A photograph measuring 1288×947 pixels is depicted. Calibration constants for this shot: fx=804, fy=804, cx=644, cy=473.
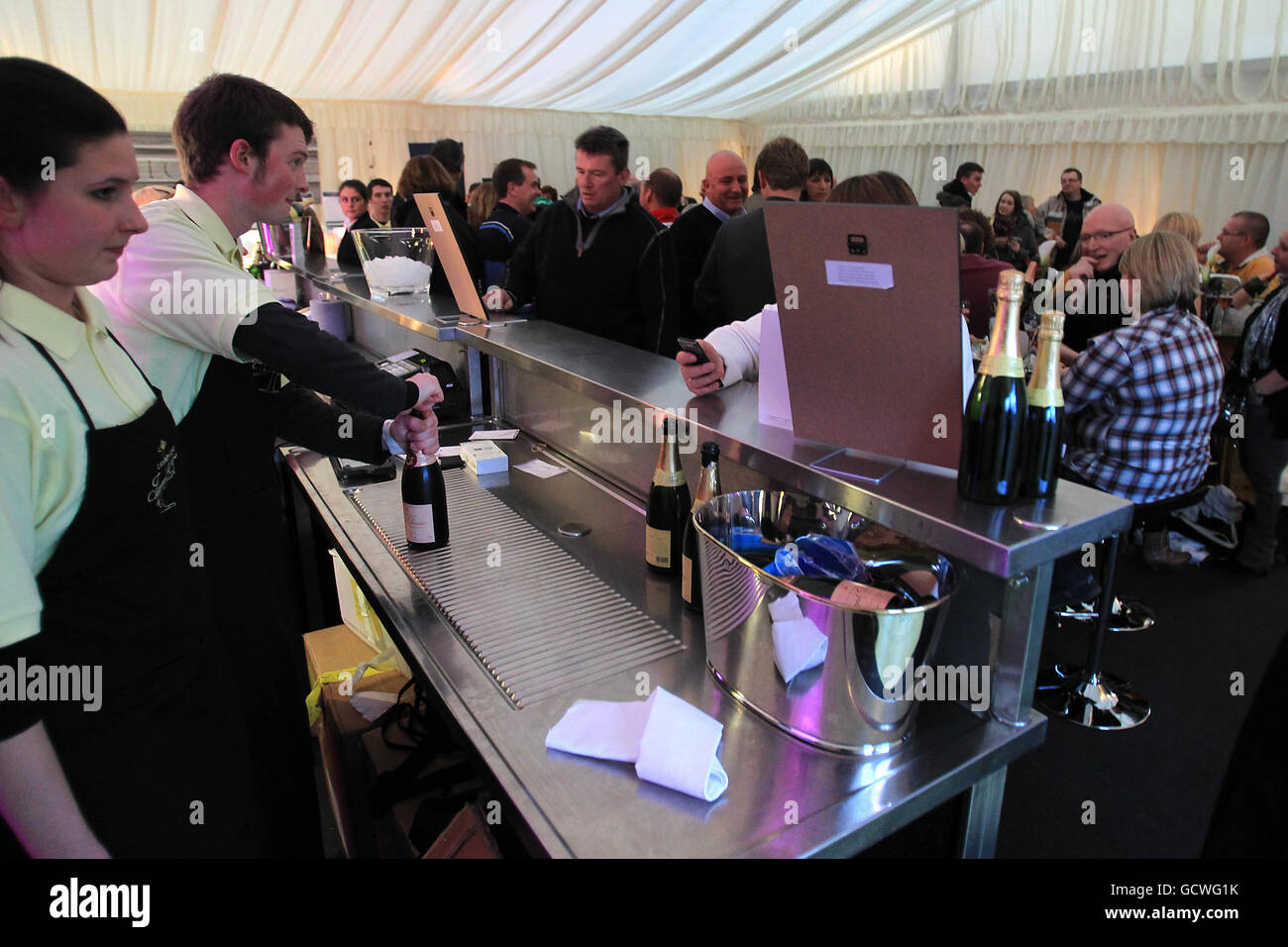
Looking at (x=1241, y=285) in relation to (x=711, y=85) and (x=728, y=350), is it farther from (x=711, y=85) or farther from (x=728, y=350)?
(x=711, y=85)

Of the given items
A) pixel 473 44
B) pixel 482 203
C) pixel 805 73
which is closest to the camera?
pixel 482 203

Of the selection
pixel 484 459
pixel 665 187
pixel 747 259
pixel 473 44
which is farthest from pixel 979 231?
pixel 473 44

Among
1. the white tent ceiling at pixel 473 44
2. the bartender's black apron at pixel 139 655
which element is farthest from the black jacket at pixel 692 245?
the white tent ceiling at pixel 473 44

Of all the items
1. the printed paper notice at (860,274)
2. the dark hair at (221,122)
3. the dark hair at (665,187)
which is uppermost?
the dark hair at (665,187)

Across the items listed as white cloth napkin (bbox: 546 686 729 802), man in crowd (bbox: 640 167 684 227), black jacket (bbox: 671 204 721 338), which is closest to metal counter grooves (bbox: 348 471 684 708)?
white cloth napkin (bbox: 546 686 729 802)

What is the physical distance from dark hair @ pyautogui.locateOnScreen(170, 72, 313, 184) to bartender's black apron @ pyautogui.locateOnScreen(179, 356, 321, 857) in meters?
0.42

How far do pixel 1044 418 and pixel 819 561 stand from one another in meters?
0.36

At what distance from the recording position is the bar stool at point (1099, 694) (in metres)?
2.71

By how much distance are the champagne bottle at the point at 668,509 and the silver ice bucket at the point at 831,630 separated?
0.85ft

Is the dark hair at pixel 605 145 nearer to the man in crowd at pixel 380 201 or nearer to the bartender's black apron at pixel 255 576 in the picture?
the bartender's black apron at pixel 255 576

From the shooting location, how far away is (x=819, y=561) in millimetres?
1200

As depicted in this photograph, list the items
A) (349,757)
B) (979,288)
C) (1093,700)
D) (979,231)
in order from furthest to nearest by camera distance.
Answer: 1. (979,231)
2. (979,288)
3. (1093,700)
4. (349,757)

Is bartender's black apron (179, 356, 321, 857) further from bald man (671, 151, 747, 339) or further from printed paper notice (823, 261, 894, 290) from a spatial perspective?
bald man (671, 151, 747, 339)

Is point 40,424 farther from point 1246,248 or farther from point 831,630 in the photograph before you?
point 1246,248
